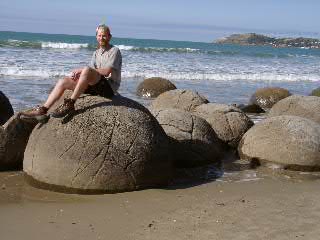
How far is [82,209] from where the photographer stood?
5.66 metres

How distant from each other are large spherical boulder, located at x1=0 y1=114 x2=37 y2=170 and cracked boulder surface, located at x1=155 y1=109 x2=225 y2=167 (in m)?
2.01

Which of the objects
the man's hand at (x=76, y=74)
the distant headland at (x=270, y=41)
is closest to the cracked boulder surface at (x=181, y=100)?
the man's hand at (x=76, y=74)

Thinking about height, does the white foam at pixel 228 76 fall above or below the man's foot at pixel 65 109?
below

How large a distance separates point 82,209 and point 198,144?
2693 mm

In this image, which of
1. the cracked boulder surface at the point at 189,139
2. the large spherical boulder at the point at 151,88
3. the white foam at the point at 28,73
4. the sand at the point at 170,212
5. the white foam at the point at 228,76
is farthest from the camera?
the white foam at the point at 228,76

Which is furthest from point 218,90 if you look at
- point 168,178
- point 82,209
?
point 82,209

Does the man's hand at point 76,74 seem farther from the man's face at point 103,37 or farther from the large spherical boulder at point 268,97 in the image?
the large spherical boulder at point 268,97

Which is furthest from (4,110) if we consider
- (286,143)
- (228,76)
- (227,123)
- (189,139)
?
(228,76)

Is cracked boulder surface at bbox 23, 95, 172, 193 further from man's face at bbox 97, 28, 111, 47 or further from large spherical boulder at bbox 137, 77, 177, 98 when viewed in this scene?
large spherical boulder at bbox 137, 77, 177, 98

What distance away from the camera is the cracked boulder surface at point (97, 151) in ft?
20.1

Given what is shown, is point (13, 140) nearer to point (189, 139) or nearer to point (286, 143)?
point (189, 139)

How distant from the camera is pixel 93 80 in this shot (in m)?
6.48

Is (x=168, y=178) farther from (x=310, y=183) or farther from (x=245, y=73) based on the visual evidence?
(x=245, y=73)

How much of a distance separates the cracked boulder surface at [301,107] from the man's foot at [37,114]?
5435 millimetres
